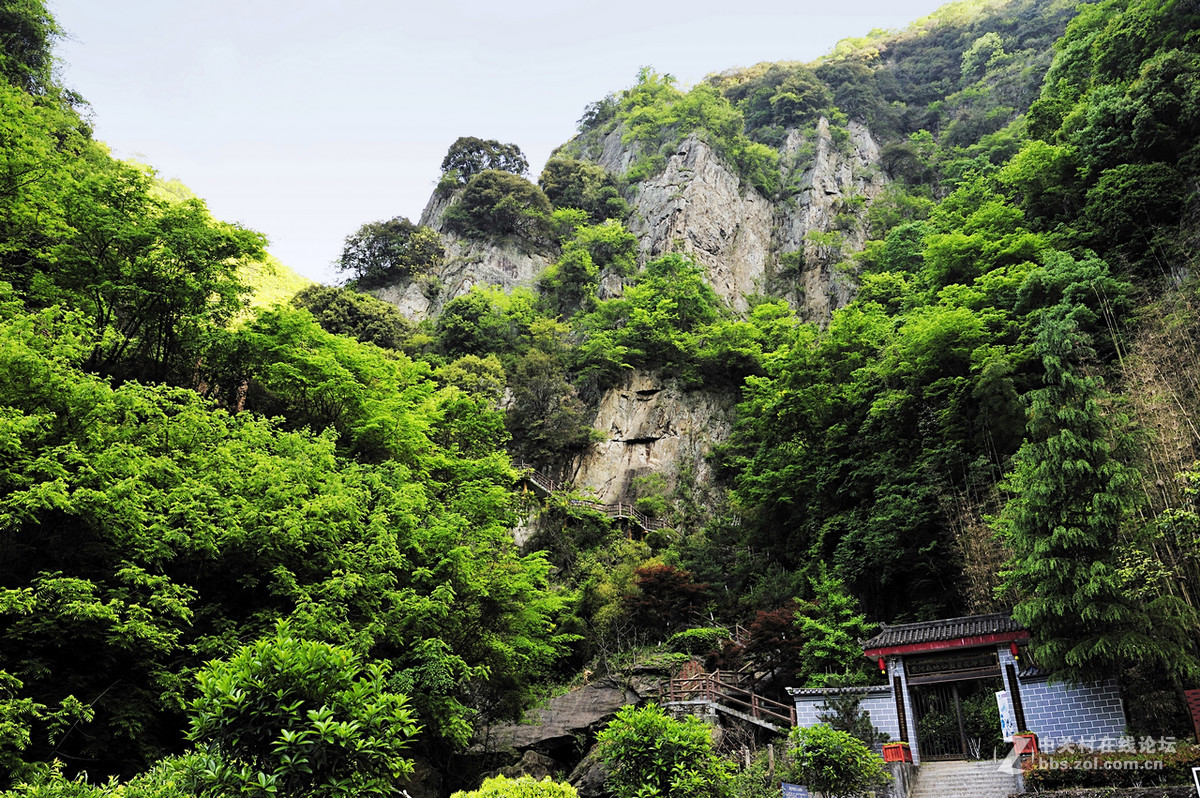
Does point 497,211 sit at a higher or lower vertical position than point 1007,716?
higher

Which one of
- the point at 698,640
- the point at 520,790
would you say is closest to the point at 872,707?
the point at 698,640

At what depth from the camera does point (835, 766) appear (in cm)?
956

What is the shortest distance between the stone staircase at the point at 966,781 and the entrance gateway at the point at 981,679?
1.46 ft

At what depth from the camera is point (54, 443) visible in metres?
9.04

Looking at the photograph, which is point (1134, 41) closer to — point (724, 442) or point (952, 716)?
point (724, 442)

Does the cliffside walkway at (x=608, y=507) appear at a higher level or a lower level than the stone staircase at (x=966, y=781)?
higher

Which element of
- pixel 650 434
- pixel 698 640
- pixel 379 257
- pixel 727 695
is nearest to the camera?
pixel 727 695

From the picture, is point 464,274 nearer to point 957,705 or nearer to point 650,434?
point 650,434

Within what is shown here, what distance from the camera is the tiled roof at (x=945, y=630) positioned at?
36.4 feet

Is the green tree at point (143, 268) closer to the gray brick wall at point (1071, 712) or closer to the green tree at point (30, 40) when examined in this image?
the green tree at point (30, 40)

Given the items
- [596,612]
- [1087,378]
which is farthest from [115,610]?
[1087,378]

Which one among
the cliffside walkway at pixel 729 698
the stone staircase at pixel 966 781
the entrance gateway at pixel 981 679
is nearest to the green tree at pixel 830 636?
the entrance gateway at pixel 981 679

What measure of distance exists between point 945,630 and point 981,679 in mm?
1466

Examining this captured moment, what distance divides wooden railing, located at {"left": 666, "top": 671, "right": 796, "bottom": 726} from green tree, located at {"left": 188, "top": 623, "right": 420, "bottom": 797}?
10.7m
